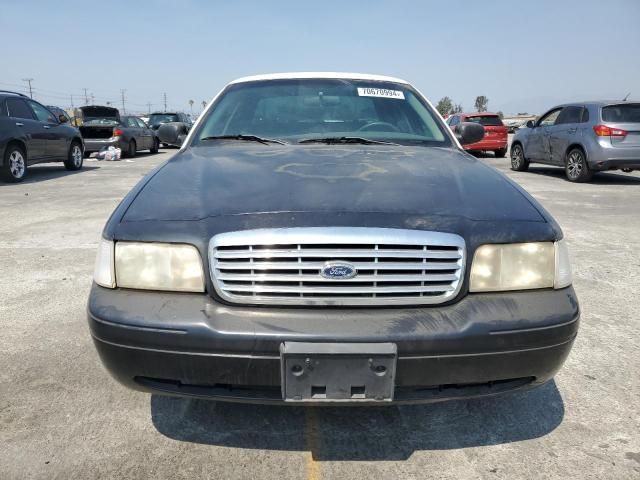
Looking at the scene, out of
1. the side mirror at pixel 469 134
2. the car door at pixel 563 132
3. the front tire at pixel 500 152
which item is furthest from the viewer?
the front tire at pixel 500 152

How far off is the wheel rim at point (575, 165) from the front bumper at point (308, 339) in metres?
9.38

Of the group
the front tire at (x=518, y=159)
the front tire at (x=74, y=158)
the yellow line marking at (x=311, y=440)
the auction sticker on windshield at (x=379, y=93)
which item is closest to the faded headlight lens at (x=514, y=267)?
the yellow line marking at (x=311, y=440)

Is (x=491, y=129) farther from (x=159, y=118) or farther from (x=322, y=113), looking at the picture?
(x=322, y=113)

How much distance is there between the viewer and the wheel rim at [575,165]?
1005 centimetres

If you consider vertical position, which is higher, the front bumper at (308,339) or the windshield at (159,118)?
the windshield at (159,118)

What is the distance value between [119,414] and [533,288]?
175 cm

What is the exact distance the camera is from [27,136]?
9.57 metres

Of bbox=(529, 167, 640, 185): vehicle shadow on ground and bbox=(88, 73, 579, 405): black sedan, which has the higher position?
bbox=(88, 73, 579, 405): black sedan

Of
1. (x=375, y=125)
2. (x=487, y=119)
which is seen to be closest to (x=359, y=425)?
(x=375, y=125)

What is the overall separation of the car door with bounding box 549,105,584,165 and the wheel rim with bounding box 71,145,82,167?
10419mm

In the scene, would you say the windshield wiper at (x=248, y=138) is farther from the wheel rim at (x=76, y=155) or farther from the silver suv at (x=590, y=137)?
the wheel rim at (x=76, y=155)

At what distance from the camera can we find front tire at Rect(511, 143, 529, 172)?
12.3 metres

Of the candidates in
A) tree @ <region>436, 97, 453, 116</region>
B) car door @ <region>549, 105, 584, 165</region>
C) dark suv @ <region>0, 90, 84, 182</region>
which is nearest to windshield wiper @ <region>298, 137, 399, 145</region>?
dark suv @ <region>0, 90, 84, 182</region>

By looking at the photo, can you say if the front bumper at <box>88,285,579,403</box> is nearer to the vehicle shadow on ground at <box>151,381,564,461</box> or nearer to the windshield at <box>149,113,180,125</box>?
the vehicle shadow on ground at <box>151,381,564,461</box>
